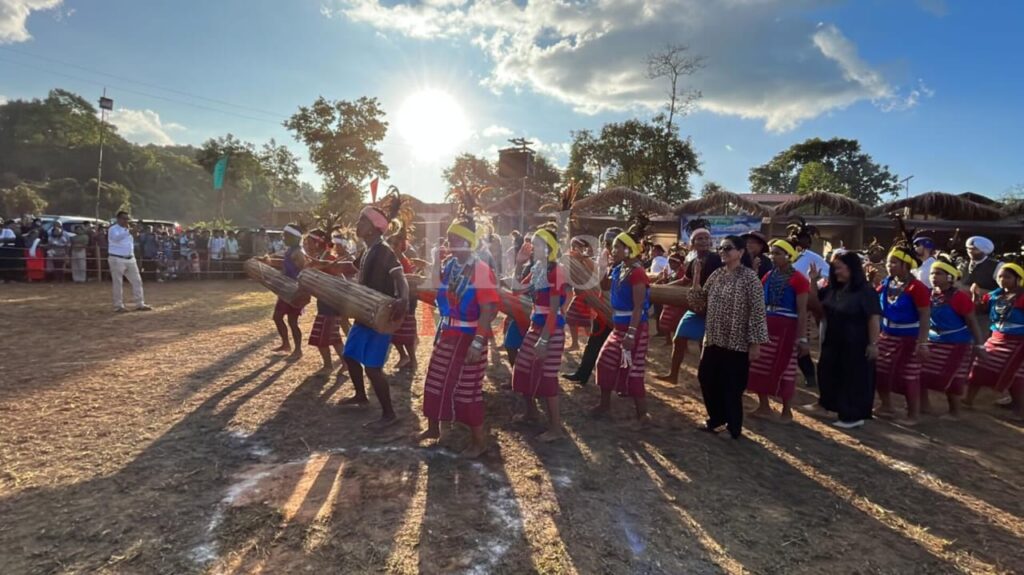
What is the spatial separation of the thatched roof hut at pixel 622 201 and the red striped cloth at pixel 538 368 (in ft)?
46.1

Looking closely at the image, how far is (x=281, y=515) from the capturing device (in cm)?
320

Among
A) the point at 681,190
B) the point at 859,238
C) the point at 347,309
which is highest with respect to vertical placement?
the point at 681,190

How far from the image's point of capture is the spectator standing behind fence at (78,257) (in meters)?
14.8

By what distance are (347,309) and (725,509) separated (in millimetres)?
3461

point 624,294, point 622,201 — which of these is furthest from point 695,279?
point 622,201

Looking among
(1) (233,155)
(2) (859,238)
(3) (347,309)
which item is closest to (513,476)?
(3) (347,309)

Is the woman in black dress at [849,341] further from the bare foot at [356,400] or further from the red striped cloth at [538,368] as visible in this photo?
the bare foot at [356,400]

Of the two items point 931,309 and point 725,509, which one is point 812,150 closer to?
point 931,309

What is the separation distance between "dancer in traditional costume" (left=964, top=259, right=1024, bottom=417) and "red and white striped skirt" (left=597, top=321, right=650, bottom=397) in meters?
4.13

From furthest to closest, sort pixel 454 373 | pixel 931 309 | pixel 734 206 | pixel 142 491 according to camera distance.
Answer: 1. pixel 734 206
2. pixel 931 309
3. pixel 454 373
4. pixel 142 491


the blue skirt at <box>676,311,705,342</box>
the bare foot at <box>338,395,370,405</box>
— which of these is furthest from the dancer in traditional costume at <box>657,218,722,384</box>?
the bare foot at <box>338,395,370,405</box>

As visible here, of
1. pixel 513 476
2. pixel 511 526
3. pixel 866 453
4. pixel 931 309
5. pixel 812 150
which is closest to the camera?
pixel 511 526

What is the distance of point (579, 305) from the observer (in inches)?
283

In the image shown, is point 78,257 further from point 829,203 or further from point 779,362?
point 829,203
